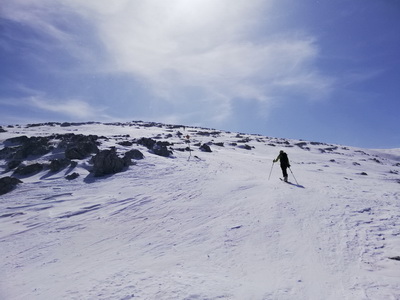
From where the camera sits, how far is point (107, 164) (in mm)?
18531

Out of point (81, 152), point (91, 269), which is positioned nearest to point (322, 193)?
point (91, 269)

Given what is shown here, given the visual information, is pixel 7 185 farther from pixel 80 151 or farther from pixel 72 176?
pixel 80 151

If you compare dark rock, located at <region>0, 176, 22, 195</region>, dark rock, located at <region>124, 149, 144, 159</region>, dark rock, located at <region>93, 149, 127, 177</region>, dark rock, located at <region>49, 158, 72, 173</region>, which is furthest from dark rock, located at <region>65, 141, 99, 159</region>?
dark rock, located at <region>0, 176, 22, 195</region>

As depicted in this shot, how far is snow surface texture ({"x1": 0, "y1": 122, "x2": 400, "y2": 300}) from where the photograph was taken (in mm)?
5847

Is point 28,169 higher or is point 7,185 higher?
point 28,169

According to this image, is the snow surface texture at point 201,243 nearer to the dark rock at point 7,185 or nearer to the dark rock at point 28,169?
the dark rock at point 7,185

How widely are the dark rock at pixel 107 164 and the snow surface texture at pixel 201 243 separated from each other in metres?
3.23

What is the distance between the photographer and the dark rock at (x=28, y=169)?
61.8 ft

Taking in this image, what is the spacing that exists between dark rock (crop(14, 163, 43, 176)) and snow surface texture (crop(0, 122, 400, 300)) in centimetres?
452

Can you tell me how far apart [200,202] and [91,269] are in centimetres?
614

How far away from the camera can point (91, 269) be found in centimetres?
704

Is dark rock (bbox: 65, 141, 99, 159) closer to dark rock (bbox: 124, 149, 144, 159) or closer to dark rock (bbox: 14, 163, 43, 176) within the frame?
dark rock (bbox: 14, 163, 43, 176)

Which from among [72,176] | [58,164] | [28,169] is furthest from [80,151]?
[72,176]

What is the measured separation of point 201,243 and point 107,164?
41.2 ft
